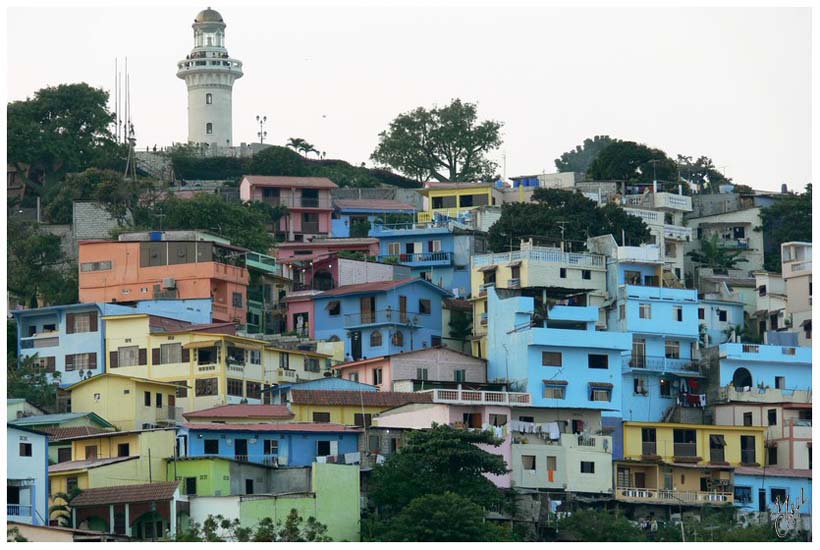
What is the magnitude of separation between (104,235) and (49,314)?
12505 mm

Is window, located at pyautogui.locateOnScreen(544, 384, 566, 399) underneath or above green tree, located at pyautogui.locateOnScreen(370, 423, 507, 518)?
above

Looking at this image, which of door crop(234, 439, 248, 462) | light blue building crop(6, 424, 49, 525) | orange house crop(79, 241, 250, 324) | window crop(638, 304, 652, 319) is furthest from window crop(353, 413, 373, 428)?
window crop(638, 304, 652, 319)

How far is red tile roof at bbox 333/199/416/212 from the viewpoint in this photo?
88938 millimetres

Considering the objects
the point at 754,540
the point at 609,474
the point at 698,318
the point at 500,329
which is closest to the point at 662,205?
the point at 698,318

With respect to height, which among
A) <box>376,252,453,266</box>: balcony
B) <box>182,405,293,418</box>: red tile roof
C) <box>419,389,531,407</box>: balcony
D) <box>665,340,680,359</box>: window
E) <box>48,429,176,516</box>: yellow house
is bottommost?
<box>48,429,176,516</box>: yellow house

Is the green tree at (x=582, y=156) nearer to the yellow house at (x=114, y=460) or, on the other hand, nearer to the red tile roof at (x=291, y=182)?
the red tile roof at (x=291, y=182)

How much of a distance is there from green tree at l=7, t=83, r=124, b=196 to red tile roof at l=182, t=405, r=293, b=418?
3111 centimetres

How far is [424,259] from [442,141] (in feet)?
71.9

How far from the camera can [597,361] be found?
6612 cm

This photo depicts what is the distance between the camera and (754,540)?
54906 millimetres

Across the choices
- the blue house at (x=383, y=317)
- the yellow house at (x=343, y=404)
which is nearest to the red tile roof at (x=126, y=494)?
the yellow house at (x=343, y=404)

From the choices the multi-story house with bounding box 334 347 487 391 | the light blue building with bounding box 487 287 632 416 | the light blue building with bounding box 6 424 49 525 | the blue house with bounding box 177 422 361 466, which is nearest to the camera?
the light blue building with bounding box 6 424 49 525

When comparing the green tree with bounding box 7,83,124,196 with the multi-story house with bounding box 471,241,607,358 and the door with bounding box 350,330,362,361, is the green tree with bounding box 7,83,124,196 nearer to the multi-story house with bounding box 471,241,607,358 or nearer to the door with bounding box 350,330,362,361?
the door with bounding box 350,330,362,361

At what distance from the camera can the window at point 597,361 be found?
66.0m
